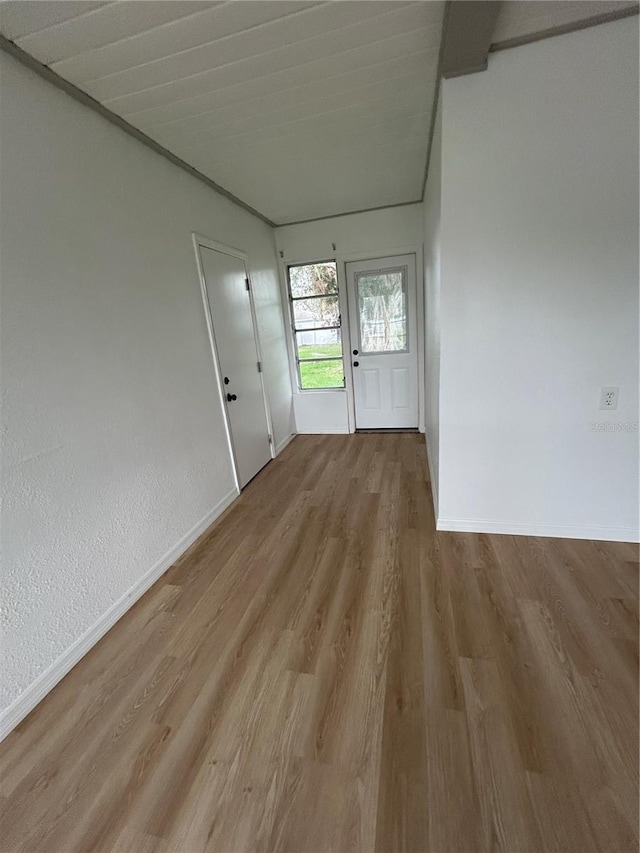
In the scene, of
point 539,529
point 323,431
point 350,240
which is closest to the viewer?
point 539,529

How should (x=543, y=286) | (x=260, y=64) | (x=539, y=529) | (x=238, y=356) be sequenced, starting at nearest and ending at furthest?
(x=260, y=64), (x=543, y=286), (x=539, y=529), (x=238, y=356)

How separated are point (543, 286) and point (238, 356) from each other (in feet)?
7.42

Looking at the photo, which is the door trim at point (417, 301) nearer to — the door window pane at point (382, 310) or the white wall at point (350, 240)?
the white wall at point (350, 240)

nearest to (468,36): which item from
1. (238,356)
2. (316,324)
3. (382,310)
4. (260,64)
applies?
(260,64)

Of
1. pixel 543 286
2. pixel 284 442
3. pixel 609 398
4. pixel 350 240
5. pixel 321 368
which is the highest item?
pixel 350 240

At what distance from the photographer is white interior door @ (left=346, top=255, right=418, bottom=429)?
12.5ft

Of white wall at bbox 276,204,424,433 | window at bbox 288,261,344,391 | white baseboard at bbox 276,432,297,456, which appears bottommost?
white baseboard at bbox 276,432,297,456

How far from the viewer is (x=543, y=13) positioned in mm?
1389

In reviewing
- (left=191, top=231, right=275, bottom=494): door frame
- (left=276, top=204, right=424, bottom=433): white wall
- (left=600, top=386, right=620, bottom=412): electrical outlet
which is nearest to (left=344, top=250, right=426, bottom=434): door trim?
(left=276, top=204, right=424, bottom=433): white wall

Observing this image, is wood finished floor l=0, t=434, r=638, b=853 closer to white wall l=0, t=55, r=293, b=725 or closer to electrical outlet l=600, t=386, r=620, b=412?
white wall l=0, t=55, r=293, b=725

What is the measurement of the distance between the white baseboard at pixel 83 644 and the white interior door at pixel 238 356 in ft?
3.06

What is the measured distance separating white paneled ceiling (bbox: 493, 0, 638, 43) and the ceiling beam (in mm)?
69

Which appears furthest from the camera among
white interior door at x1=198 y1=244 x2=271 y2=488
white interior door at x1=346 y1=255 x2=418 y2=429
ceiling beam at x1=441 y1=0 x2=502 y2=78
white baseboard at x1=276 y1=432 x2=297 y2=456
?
white baseboard at x1=276 y1=432 x2=297 y2=456

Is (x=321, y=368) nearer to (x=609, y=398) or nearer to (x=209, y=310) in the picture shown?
(x=209, y=310)
